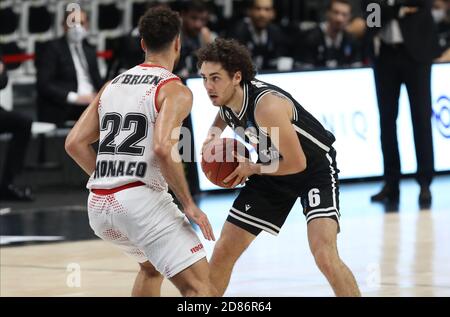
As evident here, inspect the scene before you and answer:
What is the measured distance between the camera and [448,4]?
2036 cm

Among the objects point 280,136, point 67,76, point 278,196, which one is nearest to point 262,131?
point 280,136

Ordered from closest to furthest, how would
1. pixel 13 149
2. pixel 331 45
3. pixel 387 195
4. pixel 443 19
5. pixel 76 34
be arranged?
pixel 387 195
pixel 13 149
pixel 76 34
pixel 331 45
pixel 443 19

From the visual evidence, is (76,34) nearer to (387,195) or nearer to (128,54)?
(128,54)

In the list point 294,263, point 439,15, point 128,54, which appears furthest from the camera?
point 439,15

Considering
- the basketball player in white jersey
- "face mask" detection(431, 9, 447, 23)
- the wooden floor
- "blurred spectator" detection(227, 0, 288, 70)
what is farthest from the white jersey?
"face mask" detection(431, 9, 447, 23)

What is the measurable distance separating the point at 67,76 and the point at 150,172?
7.79m

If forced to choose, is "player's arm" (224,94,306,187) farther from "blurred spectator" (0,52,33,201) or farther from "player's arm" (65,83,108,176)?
"blurred spectator" (0,52,33,201)

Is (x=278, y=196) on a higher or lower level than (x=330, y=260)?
higher

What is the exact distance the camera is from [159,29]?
6.69m

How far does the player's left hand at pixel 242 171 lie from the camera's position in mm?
7137

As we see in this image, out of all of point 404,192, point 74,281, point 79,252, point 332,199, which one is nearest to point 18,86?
point 404,192

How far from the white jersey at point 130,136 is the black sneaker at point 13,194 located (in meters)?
6.67

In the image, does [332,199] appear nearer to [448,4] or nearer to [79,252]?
[79,252]

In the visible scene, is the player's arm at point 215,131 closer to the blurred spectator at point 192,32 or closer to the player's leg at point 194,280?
the player's leg at point 194,280
